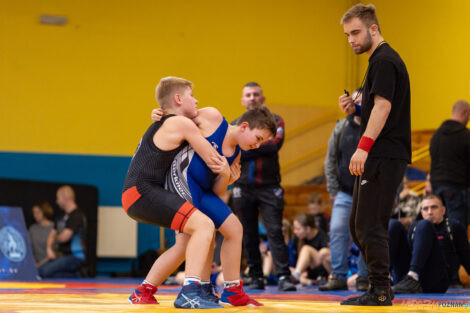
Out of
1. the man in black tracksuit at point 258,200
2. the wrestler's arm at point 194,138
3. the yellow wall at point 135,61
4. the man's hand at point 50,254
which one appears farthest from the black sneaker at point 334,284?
the yellow wall at point 135,61

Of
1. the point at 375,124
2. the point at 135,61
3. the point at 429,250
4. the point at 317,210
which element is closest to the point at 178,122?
the point at 375,124

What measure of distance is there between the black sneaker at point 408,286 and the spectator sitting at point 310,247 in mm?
2186

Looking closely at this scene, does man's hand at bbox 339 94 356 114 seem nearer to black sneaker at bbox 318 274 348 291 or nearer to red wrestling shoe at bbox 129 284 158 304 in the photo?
red wrestling shoe at bbox 129 284 158 304

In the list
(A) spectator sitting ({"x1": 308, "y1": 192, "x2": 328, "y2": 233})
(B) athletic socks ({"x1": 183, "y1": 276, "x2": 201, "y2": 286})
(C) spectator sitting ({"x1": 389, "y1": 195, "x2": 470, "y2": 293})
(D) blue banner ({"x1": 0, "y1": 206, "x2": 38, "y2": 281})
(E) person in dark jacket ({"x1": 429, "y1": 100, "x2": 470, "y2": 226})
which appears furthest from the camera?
(A) spectator sitting ({"x1": 308, "y1": 192, "x2": 328, "y2": 233})

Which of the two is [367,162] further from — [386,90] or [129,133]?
[129,133]

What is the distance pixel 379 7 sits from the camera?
13.7 metres

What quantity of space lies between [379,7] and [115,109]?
5.34m

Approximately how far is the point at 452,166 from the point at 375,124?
4384mm

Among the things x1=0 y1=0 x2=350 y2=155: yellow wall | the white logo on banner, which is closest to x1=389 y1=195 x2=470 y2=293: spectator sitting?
the white logo on banner

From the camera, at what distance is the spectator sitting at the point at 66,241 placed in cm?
1006

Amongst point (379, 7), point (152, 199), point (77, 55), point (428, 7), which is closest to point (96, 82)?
point (77, 55)

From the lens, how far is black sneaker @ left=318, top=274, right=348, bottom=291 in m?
6.42

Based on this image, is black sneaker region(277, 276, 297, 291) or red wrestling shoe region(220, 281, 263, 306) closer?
red wrestling shoe region(220, 281, 263, 306)

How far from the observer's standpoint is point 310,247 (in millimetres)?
8328
